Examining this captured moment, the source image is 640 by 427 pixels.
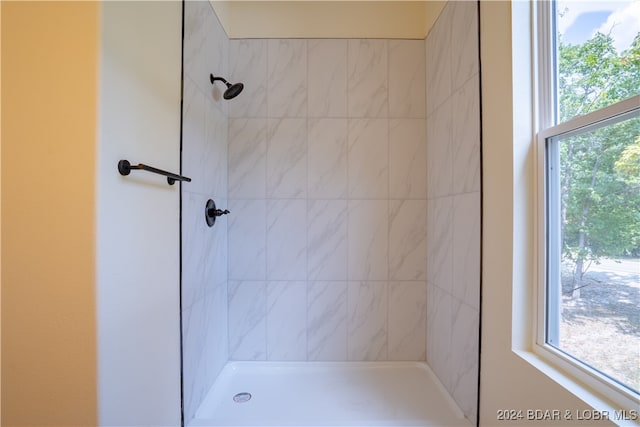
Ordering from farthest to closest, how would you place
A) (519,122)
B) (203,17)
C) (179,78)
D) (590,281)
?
1. (203,17)
2. (179,78)
3. (519,122)
4. (590,281)

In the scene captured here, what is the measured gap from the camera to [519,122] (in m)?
1.03

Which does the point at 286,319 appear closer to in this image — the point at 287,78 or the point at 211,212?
the point at 211,212

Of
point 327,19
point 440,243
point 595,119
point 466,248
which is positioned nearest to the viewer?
point 595,119

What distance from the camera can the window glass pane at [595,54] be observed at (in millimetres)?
744

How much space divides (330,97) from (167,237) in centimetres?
129

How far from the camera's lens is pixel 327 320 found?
1.82 m

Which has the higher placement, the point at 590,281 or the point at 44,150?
the point at 44,150

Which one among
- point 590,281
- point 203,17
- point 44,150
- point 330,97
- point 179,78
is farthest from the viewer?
point 330,97

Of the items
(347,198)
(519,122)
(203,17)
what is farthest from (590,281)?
(203,17)

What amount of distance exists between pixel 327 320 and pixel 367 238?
59cm

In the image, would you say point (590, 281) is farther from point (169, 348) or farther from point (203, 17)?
point (203, 17)

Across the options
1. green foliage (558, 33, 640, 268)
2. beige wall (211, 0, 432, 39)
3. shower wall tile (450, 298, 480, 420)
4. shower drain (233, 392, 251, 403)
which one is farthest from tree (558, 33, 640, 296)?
shower drain (233, 392, 251, 403)

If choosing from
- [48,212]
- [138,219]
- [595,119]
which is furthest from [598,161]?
[48,212]

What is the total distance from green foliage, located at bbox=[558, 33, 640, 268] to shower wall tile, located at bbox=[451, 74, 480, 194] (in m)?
0.31
